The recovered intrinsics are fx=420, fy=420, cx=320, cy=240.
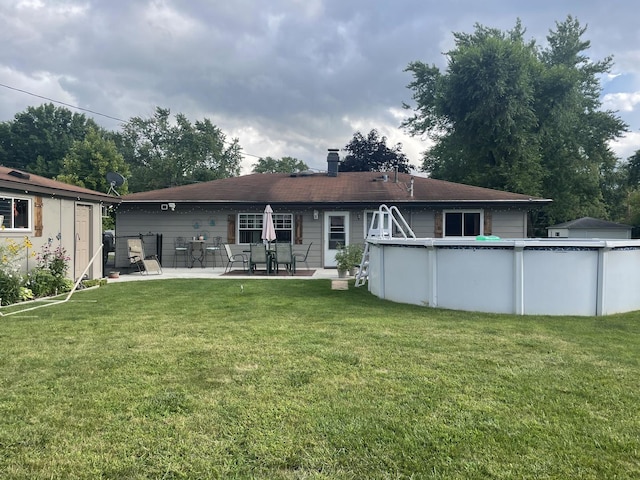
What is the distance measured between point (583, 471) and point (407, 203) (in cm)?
1213

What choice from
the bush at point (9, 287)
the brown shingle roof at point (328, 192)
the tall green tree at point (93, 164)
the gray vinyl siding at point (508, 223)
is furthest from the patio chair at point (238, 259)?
the tall green tree at point (93, 164)

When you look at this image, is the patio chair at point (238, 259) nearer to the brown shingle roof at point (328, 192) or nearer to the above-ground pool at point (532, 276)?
the brown shingle roof at point (328, 192)

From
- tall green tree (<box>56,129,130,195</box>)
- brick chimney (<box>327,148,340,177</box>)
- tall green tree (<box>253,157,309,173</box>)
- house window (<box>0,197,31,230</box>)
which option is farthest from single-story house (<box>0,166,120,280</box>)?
tall green tree (<box>253,157,309,173</box>)

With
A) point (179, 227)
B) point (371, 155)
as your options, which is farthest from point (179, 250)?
point (371, 155)

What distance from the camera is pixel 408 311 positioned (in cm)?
638

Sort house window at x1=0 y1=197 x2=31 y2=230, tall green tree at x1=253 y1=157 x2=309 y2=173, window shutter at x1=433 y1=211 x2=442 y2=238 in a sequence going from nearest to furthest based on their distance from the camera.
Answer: house window at x1=0 y1=197 x2=31 y2=230 → window shutter at x1=433 y1=211 x2=442 y2=238 → tall green tree at x1=253 y1=157 x2=309 y2=173

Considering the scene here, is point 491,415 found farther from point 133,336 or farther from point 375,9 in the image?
point 375,9

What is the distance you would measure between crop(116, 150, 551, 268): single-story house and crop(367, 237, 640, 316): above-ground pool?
740 centimetres

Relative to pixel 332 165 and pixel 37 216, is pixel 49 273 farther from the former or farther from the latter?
pixel 332 165

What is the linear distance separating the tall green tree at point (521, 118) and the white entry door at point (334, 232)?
1246 centimetres

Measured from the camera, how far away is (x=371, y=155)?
35906mm

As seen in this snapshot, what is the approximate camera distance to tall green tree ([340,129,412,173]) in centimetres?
3588

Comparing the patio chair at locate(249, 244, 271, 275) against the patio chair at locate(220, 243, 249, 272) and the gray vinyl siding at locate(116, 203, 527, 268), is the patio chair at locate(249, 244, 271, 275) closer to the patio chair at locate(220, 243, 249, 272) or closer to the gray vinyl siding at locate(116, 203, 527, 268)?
the patio chair at locate(220, 243, 249, 272)

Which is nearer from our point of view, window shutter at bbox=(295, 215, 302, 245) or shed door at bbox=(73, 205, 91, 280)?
shed door at bbox=(73, 205, 91, 280)
